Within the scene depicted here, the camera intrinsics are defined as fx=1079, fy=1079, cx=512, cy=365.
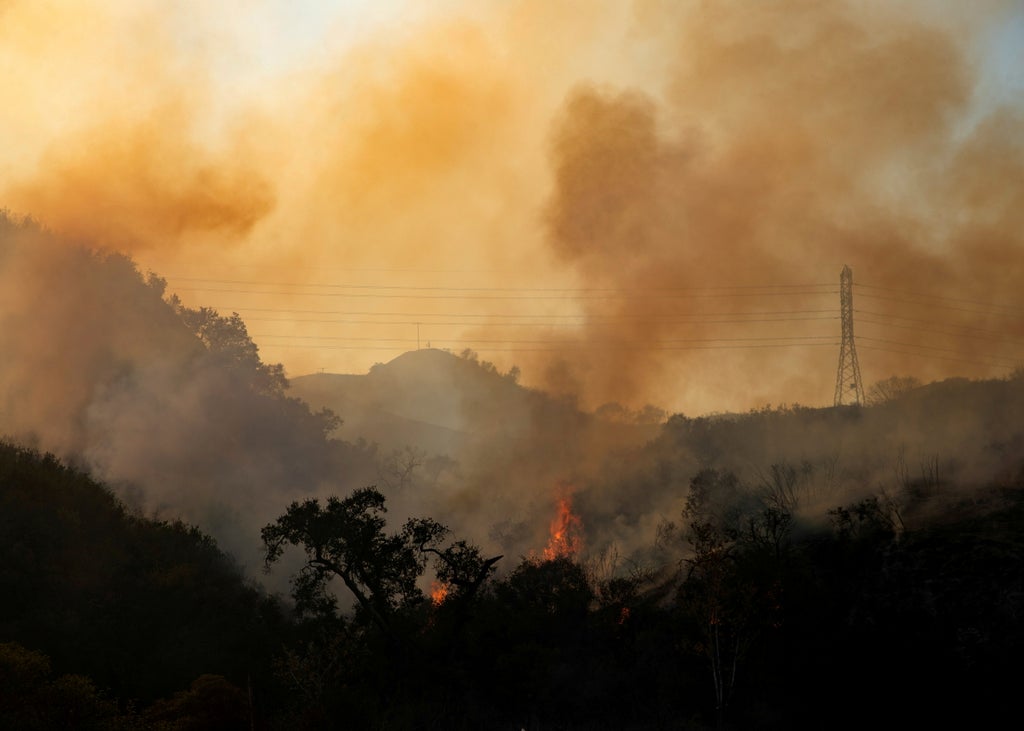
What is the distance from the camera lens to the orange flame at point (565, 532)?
98075 mm

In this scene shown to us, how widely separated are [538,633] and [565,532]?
33636 mm

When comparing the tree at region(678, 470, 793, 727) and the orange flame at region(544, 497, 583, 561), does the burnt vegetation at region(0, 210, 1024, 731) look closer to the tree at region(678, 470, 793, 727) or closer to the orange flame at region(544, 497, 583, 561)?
the tree at region(678, 470, 793, 727)

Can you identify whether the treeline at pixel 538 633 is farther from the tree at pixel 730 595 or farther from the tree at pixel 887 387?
the tree at pixel 887 387

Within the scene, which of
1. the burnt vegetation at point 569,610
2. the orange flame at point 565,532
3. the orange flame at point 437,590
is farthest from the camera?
the orange flame at point 565,532

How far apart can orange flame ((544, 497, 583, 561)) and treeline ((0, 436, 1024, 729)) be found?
2174 cm

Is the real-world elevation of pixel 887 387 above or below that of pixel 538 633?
above

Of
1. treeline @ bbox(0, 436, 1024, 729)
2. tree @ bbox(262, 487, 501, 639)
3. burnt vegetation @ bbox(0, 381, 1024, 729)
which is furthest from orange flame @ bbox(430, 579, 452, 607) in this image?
tree @ bbox(262, 487, 501, 639)

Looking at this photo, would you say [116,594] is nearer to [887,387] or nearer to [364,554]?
[364,554]

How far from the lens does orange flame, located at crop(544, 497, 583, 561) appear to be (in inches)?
3861

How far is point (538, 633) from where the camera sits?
69.6 metres

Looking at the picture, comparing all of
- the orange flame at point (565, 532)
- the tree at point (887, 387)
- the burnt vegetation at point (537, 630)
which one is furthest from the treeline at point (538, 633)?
the tree at point (887, 387)

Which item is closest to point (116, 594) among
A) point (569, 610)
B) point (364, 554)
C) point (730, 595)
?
point (364, 554)

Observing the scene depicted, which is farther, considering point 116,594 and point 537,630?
point 116,594

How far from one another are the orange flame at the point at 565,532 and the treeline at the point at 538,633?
21743mm
